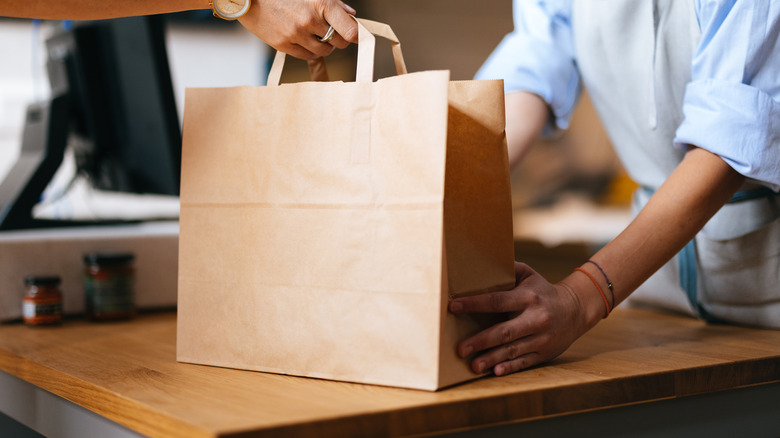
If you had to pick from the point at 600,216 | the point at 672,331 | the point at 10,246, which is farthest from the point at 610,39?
the point at 600,216

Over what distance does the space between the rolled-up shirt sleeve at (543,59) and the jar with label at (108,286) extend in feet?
2.29

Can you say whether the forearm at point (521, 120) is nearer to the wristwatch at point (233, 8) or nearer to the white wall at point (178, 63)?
the wristwatch at point (233, 8)

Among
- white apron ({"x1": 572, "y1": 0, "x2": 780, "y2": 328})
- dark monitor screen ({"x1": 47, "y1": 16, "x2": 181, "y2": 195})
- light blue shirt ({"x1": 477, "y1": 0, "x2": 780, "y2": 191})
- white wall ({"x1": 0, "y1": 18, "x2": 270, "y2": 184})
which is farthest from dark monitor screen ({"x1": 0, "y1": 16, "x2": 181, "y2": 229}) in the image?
white wall ({"x1": 0, "y1": 18, "x2": 270, "y2": 184})

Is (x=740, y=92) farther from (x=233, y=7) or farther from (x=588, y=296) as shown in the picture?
(x=233, y=7)

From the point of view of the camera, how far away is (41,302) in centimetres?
113

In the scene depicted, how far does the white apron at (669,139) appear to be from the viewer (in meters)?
1.01

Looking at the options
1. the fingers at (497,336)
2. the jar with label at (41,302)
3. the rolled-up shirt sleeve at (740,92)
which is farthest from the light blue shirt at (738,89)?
the jar with label at (41,302)

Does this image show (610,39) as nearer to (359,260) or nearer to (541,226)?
(359,260)

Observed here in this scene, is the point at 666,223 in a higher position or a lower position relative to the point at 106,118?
lower

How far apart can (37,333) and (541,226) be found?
3719 mm

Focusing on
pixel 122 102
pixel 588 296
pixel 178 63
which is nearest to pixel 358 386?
pixel 588 296

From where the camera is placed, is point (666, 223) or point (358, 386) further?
point (666, 223)

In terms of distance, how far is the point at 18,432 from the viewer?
1.15m

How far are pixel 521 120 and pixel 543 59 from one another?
0.11m
